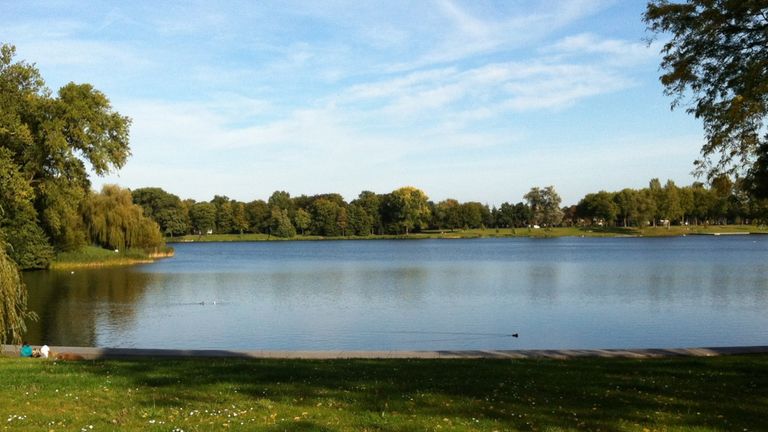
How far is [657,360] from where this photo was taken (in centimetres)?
1251

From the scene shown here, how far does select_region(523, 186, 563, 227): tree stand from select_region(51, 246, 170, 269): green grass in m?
111

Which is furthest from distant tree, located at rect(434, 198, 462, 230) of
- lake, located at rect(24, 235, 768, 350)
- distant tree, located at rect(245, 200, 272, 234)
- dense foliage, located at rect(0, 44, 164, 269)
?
dense foliage, located at rect(0, 44, 164, 269)

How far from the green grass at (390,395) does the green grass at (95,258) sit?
1761 inches

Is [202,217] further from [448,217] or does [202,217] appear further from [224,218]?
[448,217]

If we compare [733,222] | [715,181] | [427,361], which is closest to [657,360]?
[715,181]

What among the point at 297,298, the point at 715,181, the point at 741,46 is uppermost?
the point at 741,46

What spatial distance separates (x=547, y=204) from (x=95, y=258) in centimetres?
11979

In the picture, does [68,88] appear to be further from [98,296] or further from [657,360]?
[657,360]

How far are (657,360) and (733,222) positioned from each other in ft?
536

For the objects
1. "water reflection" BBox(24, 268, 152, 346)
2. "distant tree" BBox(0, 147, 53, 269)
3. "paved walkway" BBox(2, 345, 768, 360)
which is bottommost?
"water reflection" BBox(24, 268, 152, 346)

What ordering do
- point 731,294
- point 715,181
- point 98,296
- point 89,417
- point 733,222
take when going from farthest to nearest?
point 733,222 < point 98,296 < point 731,294 < point 715,181 < point 89,417

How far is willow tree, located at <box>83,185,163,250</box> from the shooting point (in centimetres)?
5944

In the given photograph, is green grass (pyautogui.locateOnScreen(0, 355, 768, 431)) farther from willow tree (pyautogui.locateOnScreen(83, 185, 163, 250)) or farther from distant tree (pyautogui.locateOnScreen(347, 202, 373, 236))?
distant tree (pyautogui.locateOnScreen(347, 202, 373, 236))


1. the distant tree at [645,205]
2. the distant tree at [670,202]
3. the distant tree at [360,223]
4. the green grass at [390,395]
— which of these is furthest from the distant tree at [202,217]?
the green grass at [390,395]
